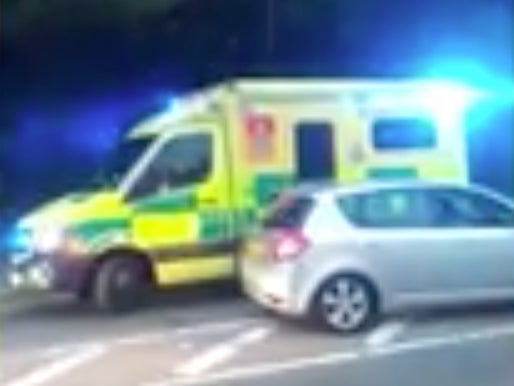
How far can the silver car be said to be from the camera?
13.4 m

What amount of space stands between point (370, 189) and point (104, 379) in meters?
3.40

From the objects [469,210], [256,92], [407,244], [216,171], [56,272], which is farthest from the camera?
[256,92]

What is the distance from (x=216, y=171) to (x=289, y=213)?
173 centimetres

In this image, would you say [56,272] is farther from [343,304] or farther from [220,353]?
[343,304]

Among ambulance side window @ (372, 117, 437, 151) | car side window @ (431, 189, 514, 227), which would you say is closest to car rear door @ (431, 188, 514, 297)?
car side window @ (431, 189, 514, 227)

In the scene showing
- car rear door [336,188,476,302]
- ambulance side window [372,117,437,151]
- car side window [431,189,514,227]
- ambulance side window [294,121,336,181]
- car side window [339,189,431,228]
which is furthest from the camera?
ambulance side window [372,117,437,151]

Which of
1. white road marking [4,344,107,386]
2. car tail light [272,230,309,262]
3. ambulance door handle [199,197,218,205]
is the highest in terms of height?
ambulance door handle [199,197,218,205]

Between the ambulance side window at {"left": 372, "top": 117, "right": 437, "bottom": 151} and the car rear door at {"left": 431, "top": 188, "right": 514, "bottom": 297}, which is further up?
the ambulance side window at {"left": 372, "top": 117, "right": 437, "bottom": 151}

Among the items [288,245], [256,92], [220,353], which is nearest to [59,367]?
[220,353]

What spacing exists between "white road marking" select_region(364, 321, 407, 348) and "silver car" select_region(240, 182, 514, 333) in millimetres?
143

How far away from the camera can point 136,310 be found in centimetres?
1531

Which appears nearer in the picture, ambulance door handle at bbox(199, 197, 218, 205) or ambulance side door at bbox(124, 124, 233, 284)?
ambulance side door at bbox(124, 124, 233, 284)

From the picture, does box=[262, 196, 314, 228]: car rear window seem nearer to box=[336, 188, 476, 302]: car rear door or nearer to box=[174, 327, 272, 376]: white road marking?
box=[336, 188, 476, 302]: car rear door

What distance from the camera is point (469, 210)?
1414 cm
